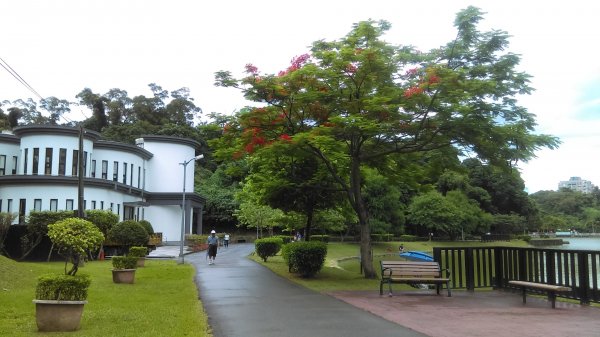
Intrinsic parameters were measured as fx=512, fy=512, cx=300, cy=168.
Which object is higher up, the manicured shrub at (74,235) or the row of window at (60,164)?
the row of window at (60,164)

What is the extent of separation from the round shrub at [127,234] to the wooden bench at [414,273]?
1923 centimetres

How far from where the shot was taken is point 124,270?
53.0 ft

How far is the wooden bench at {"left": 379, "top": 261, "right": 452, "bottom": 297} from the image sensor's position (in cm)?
1288

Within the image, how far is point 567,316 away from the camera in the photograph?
964 centimetres

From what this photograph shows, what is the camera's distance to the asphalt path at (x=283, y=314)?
8031 millimetres

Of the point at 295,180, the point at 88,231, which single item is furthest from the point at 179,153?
the point at 88,231

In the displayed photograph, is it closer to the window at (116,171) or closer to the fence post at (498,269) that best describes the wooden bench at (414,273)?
the fence post at (498,269)

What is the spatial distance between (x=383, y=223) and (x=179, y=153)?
24092mm

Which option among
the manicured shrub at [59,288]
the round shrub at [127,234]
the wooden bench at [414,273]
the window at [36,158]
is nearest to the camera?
the manicured shrub at [59,288]

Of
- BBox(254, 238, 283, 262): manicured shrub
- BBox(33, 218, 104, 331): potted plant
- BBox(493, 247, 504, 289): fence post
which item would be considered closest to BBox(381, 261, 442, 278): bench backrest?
BBox(493, 247, 504, 289): fence post

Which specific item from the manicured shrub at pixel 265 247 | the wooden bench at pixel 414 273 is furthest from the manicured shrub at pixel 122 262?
the manicured shrub at pixel 265 247

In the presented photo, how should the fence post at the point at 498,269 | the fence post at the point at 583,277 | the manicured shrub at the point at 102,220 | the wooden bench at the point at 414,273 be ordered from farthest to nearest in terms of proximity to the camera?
1. the manicured shrub at the point at 102,220
2. the fence post at the point at 498,269
3. the wooden bench at the point at 414,273
4. the fence post at the point at 583,277

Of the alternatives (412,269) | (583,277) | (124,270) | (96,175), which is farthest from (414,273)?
(96,175)

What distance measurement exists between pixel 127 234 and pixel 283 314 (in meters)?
20.9
